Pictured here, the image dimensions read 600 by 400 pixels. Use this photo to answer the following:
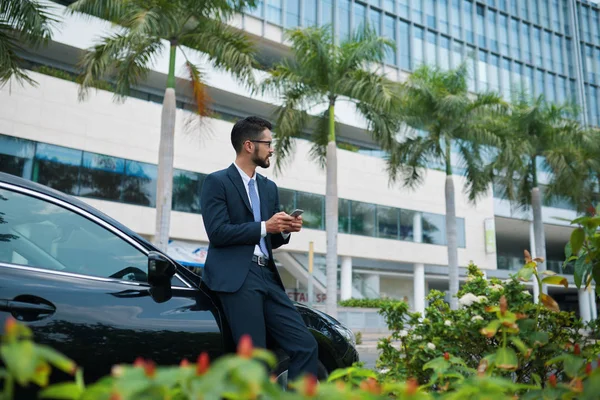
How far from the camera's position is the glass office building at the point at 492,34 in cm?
3850

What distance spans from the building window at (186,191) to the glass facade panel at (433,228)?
1567cm

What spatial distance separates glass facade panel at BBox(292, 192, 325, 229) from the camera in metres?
30.8

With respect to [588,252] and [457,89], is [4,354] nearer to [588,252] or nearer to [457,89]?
[588,252]

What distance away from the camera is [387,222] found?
34.7 metres

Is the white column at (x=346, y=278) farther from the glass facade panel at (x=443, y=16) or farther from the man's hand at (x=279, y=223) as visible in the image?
the man's hand at (x=279, y=223)

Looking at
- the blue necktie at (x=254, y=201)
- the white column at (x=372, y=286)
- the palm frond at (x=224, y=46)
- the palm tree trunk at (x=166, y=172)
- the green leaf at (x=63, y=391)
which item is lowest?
the green leaf at (x=63, y=391)

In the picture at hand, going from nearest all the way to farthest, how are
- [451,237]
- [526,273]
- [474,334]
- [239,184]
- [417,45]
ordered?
[526,273], [474,334], [239,184], [451,237], [417,45]

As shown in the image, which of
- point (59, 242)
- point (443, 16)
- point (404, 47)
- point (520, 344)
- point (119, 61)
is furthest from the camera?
point (443, 16)

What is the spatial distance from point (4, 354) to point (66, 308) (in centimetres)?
178

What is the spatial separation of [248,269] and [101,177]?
74.7 ft

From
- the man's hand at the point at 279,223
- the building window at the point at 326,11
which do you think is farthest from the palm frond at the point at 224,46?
the building window at the point at 326,11

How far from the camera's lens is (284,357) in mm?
3248

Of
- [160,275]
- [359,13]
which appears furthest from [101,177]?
[359,13]

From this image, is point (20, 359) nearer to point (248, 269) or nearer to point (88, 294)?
point (88, 294)
